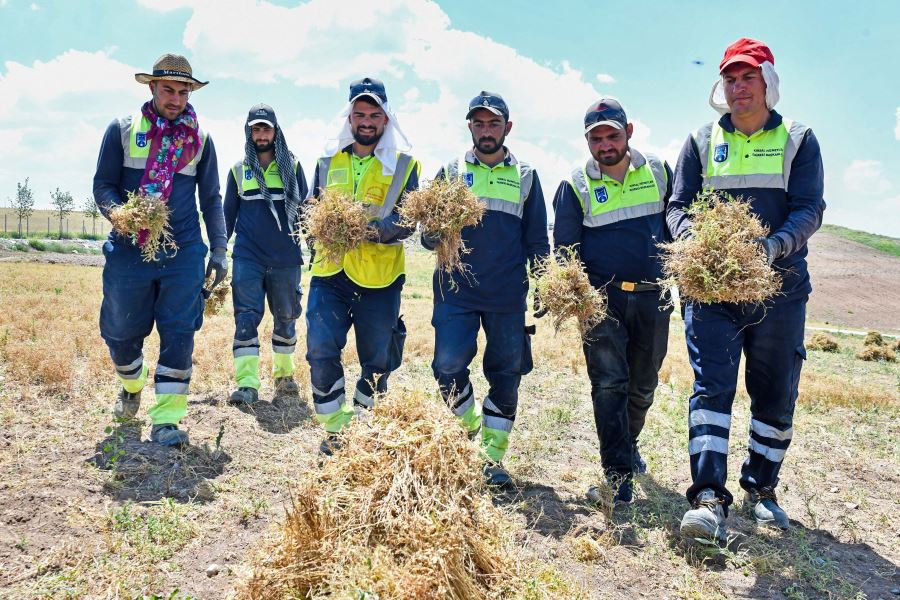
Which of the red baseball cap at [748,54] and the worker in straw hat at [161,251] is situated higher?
the red baseball cap at [748,54]

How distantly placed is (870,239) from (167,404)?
116 metres

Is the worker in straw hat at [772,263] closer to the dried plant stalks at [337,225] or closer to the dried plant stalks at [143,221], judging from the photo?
the dried plant stalks at [337,225]

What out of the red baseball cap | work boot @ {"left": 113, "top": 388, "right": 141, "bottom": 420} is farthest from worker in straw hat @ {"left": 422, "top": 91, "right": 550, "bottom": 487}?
work boot @ {"left": 113, "top": 388, "right": 141, "bottom": 420}

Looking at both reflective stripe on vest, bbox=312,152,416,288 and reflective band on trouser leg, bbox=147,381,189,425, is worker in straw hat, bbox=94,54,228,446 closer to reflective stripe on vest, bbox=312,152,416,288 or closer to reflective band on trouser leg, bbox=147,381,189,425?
reflective band on trouser leg, bbox=147,381,189,425

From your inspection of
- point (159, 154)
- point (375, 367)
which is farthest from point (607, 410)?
point (159, 154)

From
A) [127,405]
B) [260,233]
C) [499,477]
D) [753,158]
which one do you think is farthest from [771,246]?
[127,405]

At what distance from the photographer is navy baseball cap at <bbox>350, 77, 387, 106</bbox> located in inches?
208

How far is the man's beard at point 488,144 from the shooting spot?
4977 mm

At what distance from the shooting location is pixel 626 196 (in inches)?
191

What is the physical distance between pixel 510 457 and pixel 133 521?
304 centimetres

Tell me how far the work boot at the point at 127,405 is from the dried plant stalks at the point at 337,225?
252 cm

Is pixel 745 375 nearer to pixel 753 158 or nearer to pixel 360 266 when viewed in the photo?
pixel 753 158

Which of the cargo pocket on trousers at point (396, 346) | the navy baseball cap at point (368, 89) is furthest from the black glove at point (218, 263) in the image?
the navy baseball cap at point (368, 89)

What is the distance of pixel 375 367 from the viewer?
18.1 feet
